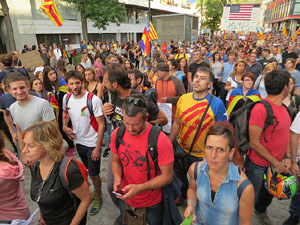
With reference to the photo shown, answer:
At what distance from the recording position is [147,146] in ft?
6.43

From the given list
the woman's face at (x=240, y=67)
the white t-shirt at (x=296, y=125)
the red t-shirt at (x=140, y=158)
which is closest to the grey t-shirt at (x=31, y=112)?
the red t-shirt at (x=140, y=158)

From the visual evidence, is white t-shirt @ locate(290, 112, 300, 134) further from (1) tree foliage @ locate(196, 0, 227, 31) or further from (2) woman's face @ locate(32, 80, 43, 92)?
(1) tree foliage @ locate(196, 0, 227, 31)

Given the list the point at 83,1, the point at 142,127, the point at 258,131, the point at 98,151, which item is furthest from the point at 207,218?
the point at 83,1

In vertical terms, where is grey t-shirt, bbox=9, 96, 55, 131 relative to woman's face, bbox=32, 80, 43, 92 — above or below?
below

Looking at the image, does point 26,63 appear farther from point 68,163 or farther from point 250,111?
point 250,111

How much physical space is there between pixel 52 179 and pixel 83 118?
1.31m

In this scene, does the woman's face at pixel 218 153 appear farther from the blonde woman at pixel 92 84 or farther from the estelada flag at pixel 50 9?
the estelada flag at pixel 50 9

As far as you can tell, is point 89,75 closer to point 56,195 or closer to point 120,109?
point 120,109

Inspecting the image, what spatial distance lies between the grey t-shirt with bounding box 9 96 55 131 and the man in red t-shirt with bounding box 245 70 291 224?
2.81 metres

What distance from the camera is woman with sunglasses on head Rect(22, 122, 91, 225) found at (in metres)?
1.85

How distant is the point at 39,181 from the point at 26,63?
15.5 feet

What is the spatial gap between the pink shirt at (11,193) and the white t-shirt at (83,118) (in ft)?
3.58

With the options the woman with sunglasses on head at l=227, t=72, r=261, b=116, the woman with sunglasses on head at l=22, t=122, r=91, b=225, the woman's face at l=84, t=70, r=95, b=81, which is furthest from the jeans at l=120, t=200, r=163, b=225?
the woman's face at l=84, t=70, r=95, b=81

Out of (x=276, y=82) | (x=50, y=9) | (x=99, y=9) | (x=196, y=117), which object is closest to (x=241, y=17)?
(x=276, y=82)
